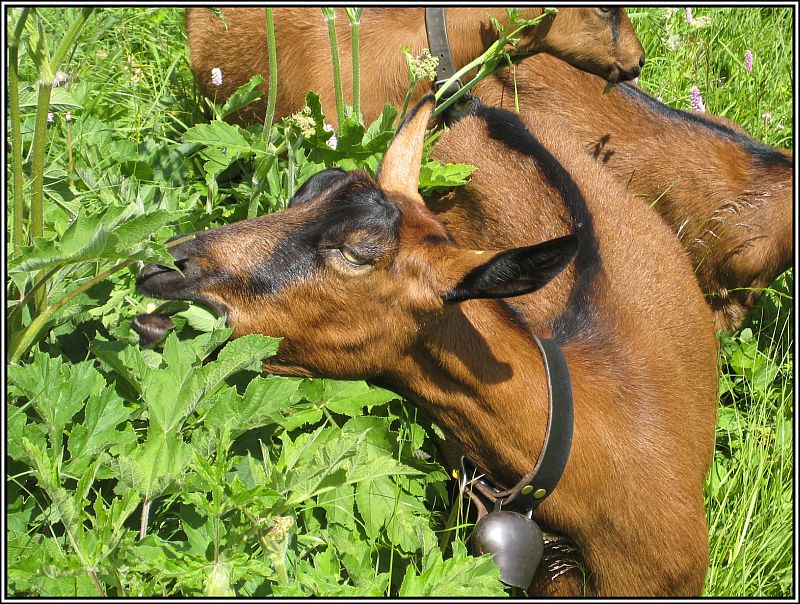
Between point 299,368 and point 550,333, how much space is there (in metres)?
1.04

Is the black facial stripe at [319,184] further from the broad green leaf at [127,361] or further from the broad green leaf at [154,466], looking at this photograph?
the broad green leaf at [154,466]

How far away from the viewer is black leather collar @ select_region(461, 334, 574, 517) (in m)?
2.96

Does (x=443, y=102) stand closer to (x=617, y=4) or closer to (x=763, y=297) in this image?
(x=617, y=4)

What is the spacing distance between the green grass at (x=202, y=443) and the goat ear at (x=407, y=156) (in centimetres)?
46

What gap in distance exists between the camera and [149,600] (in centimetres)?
231

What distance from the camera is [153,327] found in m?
2.89

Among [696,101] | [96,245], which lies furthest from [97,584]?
[696,101]

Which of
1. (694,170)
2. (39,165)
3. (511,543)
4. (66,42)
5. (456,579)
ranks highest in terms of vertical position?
(66,42)

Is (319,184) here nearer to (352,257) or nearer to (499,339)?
(352,257)

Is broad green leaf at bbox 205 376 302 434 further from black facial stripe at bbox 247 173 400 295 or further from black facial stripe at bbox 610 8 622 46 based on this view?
black facial stripe at bbox 610 8 622 46

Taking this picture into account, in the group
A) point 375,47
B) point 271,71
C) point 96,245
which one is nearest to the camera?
point 96,245

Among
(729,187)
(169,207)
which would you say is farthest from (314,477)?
(729,187)

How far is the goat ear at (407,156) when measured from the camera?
3205mm

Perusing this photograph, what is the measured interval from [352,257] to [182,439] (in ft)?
2.47
